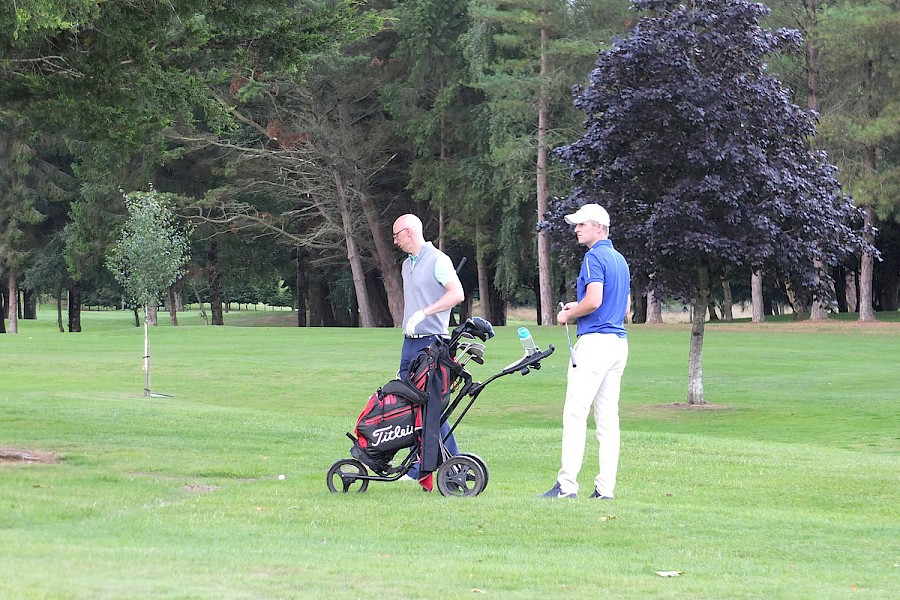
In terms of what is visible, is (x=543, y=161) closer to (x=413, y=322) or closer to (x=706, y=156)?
(x=706, y=156)

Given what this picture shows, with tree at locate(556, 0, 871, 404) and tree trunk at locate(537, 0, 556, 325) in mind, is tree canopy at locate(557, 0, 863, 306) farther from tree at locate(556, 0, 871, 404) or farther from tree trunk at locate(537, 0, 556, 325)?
tree trunk at locate(537, 0, 556, 325)

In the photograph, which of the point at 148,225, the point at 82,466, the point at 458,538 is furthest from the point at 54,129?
the point at 148,225

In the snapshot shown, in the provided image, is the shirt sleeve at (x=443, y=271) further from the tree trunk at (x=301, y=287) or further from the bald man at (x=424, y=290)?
the tree trunk at (x=301, y=287)

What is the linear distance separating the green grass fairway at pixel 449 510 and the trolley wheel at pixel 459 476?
0.77ft

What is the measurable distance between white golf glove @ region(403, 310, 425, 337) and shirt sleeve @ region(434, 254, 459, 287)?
0.98 ft

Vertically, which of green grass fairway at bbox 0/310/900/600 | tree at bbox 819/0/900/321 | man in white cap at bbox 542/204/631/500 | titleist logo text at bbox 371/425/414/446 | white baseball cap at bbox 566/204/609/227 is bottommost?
green grass fairway at bbox 0/310/900/600

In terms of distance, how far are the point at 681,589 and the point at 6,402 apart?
15613 millimetres

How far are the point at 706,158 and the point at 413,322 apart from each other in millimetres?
12515

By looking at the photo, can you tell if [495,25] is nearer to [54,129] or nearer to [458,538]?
[54,129]

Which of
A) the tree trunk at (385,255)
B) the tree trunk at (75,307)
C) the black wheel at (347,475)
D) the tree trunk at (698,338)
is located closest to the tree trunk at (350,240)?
the tree trunk at (385,255)

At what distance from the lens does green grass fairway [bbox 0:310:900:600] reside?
6.21 metres

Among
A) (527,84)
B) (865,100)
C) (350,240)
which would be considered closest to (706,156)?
(527,84)

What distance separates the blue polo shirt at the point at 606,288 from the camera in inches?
360

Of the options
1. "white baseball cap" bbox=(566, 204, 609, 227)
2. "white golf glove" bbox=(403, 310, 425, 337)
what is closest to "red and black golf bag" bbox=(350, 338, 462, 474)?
"white golf glove" bbox=(403, 310, 425, 337)
